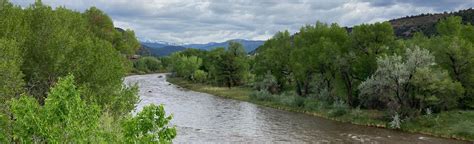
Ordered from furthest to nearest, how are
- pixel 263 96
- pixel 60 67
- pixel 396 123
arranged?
pixel 263 96
pixel 396 123
pixel 60 67

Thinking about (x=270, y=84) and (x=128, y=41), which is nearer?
(x=128, y=41)

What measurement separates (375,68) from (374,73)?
121 cm

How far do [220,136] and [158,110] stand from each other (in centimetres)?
3376

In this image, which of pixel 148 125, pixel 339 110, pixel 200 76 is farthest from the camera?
pixel 200 76

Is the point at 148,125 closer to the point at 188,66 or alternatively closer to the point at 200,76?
the point at 200,76

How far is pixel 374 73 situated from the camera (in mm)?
56250

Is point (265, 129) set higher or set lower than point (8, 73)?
lower

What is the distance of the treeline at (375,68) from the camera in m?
49.3

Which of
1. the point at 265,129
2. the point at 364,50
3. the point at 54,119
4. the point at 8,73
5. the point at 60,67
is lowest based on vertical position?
the point at 265,129

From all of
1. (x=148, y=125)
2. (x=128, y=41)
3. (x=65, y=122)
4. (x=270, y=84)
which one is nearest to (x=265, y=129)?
(x=128, y=41)

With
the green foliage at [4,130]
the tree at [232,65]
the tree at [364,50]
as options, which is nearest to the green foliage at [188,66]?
the tree at [232,65]

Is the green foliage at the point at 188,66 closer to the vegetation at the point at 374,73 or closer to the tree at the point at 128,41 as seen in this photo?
the vegetation at the point at 374,73

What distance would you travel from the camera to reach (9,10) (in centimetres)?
2841

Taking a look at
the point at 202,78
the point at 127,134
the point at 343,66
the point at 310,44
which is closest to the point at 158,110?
the point at 127,134
